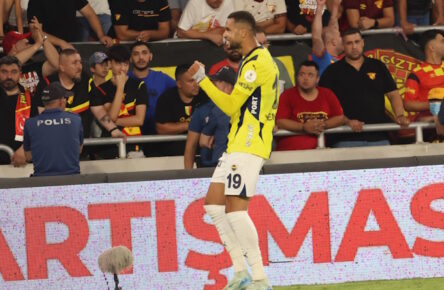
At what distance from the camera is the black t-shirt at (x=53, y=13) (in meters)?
12.3

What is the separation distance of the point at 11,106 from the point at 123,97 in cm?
124

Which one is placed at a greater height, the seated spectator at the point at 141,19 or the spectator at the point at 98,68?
the seated spectator at the point at 141,19

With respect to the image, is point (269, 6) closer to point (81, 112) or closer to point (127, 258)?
point (81, 112)

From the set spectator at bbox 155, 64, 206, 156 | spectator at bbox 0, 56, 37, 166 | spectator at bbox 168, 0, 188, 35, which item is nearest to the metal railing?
spectator at bbox 155, 64, 206, 156

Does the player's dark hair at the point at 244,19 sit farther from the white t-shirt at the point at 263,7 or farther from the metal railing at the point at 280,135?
the white t-shirt at the point at 263,7

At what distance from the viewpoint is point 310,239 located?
942 centimetres

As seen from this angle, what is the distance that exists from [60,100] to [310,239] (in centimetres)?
281

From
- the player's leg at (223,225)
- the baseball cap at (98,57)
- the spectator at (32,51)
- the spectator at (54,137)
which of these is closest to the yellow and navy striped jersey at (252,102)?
the player's leg at (223,225)

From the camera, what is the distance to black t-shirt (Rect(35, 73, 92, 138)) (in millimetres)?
11227

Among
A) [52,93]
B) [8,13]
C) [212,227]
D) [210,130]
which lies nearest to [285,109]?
[210,130]

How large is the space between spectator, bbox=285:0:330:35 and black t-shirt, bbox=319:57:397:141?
123 cm

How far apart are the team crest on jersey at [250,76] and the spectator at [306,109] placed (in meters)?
3.27

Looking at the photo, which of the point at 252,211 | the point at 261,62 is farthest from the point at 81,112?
the point at 261,62

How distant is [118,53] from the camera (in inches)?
450
